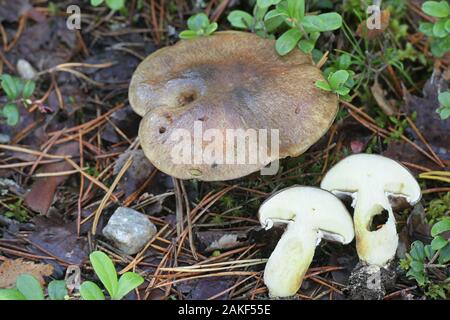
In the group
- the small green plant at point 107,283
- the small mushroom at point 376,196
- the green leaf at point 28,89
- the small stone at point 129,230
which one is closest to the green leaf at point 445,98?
the small mushroom at point 376,196

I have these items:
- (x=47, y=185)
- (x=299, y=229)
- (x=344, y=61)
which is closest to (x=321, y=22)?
(x=344, y=61)

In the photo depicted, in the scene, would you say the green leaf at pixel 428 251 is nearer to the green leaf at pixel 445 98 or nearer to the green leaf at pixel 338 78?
the green leaf at pixel 445 98

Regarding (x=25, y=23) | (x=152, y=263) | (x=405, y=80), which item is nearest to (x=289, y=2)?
(x=405, y=80)

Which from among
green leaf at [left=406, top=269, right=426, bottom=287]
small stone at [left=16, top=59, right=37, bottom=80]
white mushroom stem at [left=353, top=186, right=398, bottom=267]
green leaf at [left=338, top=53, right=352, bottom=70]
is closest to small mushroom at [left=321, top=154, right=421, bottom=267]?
white mushroom stem at [left=353, top=186, right=398, bottom=267]

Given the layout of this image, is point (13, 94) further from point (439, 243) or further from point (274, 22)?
point (439, 243)

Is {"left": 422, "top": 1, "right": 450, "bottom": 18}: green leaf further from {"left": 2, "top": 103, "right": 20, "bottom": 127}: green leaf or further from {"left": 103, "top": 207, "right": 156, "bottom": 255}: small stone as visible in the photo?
{"left": 2, "top": 103, "right": 20, "bottom": 127}: green leaf
